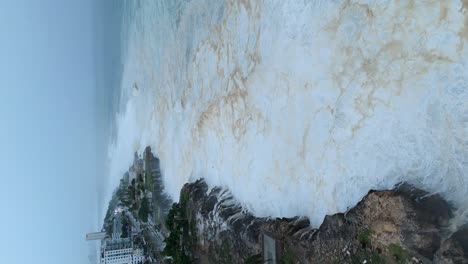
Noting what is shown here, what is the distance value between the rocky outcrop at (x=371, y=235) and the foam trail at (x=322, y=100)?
54cm

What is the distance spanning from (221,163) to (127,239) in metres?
20.9

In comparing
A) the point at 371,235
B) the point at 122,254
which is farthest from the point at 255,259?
the point at 122,254

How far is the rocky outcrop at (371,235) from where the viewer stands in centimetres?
795

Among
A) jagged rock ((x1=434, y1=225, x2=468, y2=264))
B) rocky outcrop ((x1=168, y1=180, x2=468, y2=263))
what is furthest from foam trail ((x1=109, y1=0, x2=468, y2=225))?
jagged rock ((x1=434, y1=225, x2=468, y2=264))

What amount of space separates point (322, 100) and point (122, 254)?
27.5 meters

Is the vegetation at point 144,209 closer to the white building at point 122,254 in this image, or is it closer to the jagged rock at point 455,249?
the white building at point 122,254

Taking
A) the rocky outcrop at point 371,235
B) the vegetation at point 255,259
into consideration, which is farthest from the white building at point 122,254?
the vegetation at point 255,259

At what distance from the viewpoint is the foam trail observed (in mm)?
8500

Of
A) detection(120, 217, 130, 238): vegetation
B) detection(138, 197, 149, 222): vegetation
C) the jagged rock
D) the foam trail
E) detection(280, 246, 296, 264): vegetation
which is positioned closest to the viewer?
the jagged rock

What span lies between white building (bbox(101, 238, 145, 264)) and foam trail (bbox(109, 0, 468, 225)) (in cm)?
1265

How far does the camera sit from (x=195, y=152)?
2267 cm

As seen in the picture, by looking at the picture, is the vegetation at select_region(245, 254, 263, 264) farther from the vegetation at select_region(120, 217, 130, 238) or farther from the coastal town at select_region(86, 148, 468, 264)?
the vegetation at select_region(120, 217, 130, 238)

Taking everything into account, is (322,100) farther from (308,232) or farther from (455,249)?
(455,249)

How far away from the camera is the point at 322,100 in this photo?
12047mm
